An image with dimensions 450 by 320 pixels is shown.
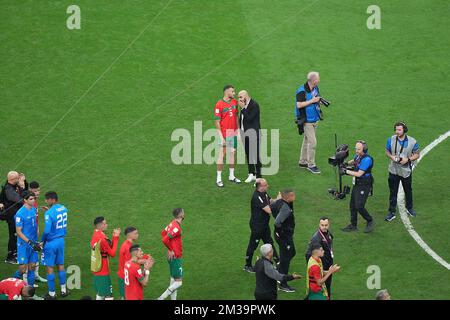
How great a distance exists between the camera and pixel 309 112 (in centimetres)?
2281

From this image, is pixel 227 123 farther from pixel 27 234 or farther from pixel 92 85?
pixel 27 234

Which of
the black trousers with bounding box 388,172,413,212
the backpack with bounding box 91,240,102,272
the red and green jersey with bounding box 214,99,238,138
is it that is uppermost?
the red and green jersey with bounding box 214,99,238,138

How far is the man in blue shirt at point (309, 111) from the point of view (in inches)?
894

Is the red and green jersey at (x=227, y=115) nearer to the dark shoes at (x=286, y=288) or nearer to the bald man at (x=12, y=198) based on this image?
the dark shoes at (x=286, y=288)

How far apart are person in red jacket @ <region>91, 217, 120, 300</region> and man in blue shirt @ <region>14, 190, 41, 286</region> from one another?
137 centimetres

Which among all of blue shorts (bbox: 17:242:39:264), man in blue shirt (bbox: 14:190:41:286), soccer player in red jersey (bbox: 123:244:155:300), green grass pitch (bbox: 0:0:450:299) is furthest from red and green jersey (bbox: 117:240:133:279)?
blue shorts (bbox: 17:242:39:264)

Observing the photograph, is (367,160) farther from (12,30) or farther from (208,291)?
(12,30)

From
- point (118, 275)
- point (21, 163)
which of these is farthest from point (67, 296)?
point (21, 163)

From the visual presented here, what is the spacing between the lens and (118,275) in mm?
17938

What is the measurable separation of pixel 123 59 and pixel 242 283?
32.7 feet

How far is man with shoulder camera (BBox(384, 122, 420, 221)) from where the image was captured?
21.2m

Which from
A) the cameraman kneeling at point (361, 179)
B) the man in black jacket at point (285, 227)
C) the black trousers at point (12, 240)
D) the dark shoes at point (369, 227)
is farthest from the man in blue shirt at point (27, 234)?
the dark shoes at point (369, 227)

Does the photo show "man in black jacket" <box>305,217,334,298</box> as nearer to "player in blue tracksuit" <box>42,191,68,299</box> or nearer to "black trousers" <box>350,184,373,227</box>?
"black trousers" <box>350,184,373,227</box>
